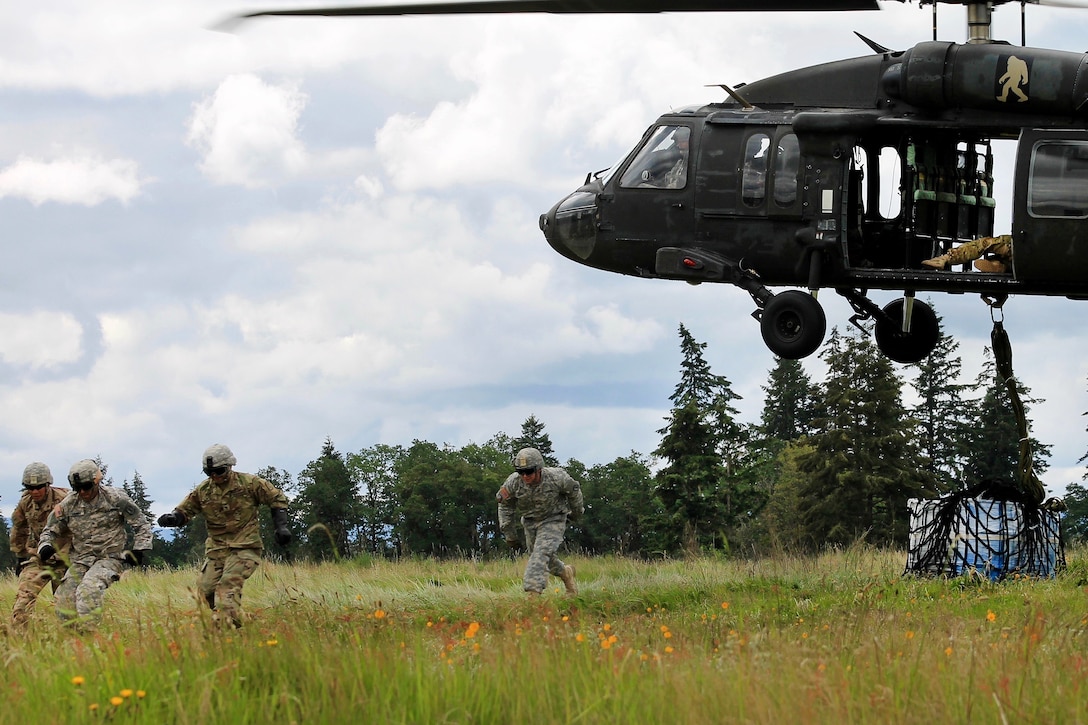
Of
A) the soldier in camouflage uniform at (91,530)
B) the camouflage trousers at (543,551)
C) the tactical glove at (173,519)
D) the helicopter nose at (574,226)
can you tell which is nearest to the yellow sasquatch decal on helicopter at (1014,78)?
the helicopter nose at (574,226)

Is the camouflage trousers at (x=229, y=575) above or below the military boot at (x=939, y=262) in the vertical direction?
below

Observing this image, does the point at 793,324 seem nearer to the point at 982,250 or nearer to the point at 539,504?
the point at 982,250

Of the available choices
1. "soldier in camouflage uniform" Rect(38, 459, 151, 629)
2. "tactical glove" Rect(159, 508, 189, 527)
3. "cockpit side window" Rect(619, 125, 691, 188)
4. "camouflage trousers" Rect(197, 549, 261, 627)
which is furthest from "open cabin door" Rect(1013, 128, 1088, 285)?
"soldier in camouflage uniform" Rect(38, 459, 151, 629)

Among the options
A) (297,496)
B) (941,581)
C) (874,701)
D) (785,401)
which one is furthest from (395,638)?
(785,401)

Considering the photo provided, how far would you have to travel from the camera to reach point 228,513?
1257 centimetres

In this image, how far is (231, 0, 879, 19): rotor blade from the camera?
38.2 ft

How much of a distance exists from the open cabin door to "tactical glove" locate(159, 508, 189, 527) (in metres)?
8.44

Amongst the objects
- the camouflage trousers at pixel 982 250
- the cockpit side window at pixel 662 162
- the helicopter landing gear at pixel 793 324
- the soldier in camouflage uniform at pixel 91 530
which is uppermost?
the cockpit side window at pixel 662 162

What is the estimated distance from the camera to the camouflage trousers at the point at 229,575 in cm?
1224

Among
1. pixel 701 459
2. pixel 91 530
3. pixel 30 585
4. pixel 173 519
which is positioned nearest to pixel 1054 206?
pixel 173 519

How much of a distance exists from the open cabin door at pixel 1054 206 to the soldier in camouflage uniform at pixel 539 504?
5.58 metres

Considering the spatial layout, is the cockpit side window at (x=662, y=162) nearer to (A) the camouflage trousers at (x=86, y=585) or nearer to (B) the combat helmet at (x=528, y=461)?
(B) the combat helmet at (x=528, y=461)

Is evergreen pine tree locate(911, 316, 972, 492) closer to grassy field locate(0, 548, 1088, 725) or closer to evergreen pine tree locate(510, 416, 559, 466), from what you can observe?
evergreen pine tree locate(510, 416, 559, 466)

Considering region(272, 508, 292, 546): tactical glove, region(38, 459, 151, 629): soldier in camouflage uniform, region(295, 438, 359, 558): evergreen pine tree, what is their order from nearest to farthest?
region(272, 508, 292, 546): tactical glove
region(38, 459, 151, 629): soldier in camouflage uniform
region(295, 438, 359, 558): evergreen pine tree
